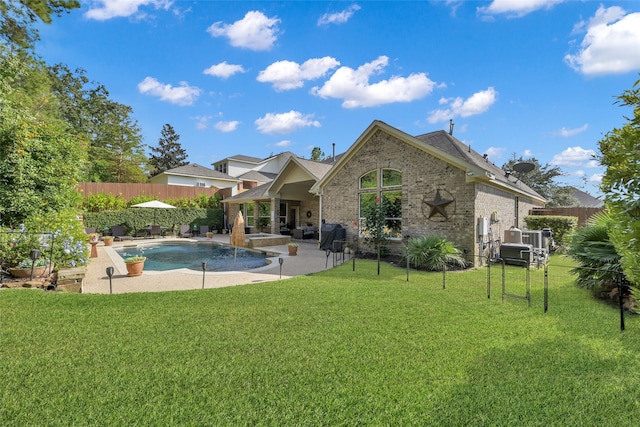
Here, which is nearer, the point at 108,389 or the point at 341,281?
the point at 108,389

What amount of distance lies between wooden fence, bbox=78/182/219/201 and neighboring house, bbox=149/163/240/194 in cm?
667

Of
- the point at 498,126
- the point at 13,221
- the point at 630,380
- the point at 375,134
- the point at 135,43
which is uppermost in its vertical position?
the point at 135,43

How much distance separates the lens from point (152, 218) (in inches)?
891

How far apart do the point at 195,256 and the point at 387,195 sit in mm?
10197

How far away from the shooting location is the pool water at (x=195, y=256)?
11.7 m

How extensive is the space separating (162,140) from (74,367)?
6510 centimetres

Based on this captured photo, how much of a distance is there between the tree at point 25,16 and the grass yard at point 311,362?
1383 centimetres

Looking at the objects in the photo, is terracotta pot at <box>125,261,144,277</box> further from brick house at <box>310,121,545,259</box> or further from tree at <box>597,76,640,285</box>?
tree at <box>597,76,640,285</box>

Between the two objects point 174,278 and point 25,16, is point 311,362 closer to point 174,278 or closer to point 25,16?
point 174,278

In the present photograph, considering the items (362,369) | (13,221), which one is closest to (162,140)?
(13,221)

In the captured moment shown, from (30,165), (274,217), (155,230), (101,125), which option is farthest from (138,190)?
(101,125)

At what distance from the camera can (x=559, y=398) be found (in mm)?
2969

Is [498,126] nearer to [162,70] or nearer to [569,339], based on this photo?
[569,339]

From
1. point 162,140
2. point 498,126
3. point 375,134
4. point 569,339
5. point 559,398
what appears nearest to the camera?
point 559,398
